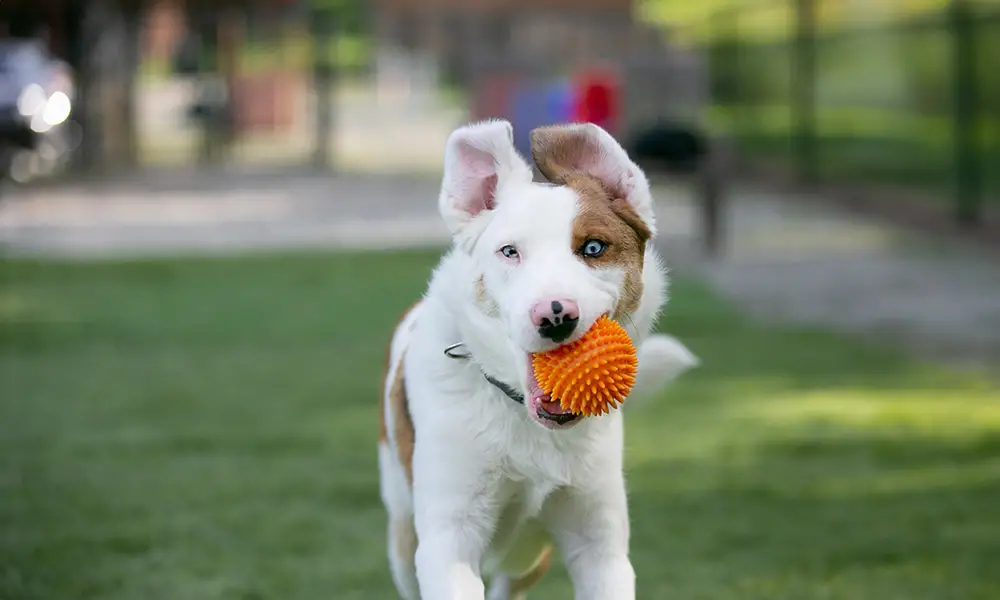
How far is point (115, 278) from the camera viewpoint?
14750mm

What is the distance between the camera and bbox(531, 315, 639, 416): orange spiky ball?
3.78 metres

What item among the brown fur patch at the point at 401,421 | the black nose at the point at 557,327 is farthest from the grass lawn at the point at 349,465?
the black nose at the point at 557,327

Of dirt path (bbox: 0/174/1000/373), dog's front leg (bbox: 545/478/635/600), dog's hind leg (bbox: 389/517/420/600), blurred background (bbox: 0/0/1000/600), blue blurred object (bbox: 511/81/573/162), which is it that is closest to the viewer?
dog's front leg (bbox: 545/478/635/600)

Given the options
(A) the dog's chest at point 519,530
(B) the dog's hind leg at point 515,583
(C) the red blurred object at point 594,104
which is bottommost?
(B) the dog's hind leg at point 515,583

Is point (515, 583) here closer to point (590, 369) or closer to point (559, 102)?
point (590, 369)

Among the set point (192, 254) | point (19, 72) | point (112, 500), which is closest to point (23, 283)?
point (192, 254)

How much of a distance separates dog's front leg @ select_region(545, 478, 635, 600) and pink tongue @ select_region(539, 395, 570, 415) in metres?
0.41

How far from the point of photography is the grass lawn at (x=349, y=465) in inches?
234

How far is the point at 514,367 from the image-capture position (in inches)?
161

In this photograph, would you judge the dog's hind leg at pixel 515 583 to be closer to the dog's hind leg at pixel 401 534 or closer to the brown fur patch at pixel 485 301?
the dog's hind leg at pixel 401 534

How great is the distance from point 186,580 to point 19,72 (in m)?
22.4

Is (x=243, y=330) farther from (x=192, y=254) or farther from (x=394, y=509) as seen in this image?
(x=394, y=509)

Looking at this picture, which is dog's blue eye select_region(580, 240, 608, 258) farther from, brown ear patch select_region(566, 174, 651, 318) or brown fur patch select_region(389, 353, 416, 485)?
brown fur patch select_region(389, 353, 416, 485)

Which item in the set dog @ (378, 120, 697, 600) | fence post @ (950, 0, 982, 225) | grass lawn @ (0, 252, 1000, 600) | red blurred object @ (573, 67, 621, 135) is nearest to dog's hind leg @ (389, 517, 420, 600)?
dog @ (378, 120, 697, 600)
